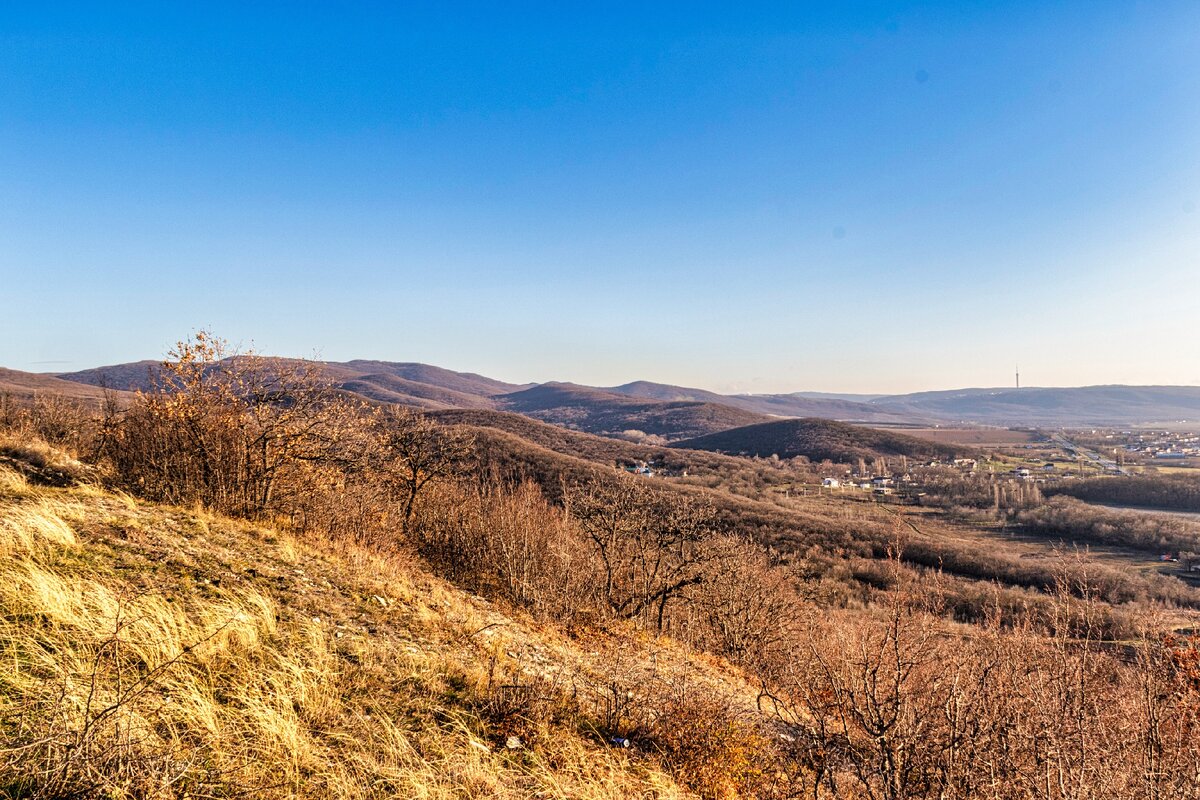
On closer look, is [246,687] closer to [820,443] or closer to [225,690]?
[225,690]

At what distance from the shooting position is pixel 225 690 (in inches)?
171

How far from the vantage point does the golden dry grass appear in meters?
3.26

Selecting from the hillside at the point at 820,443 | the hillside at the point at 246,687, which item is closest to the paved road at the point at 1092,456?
the hillside at the point at 820,443

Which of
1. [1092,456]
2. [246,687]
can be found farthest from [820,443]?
[246,687]

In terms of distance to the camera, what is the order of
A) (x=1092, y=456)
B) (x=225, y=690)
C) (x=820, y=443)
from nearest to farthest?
(x=225, y=690)
(x=820, y=443)
(x=1092, y=456)

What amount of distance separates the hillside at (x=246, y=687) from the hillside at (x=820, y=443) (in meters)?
130

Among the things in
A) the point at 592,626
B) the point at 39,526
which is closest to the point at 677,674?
Answer: the point at 592,626

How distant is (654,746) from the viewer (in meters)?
5.62

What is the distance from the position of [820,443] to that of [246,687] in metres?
145

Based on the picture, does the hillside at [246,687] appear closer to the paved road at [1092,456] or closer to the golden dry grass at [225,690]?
the golden dry grass at [225,690]

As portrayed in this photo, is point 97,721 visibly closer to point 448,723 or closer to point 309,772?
point 309,772

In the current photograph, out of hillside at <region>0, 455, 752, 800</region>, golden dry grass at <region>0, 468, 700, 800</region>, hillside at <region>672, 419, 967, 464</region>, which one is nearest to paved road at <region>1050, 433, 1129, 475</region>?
hillside at <region>672, 419, 967, 464</region>

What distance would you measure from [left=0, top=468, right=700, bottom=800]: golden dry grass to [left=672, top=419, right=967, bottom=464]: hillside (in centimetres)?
13029

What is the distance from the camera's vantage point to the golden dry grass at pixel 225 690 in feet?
10.7
